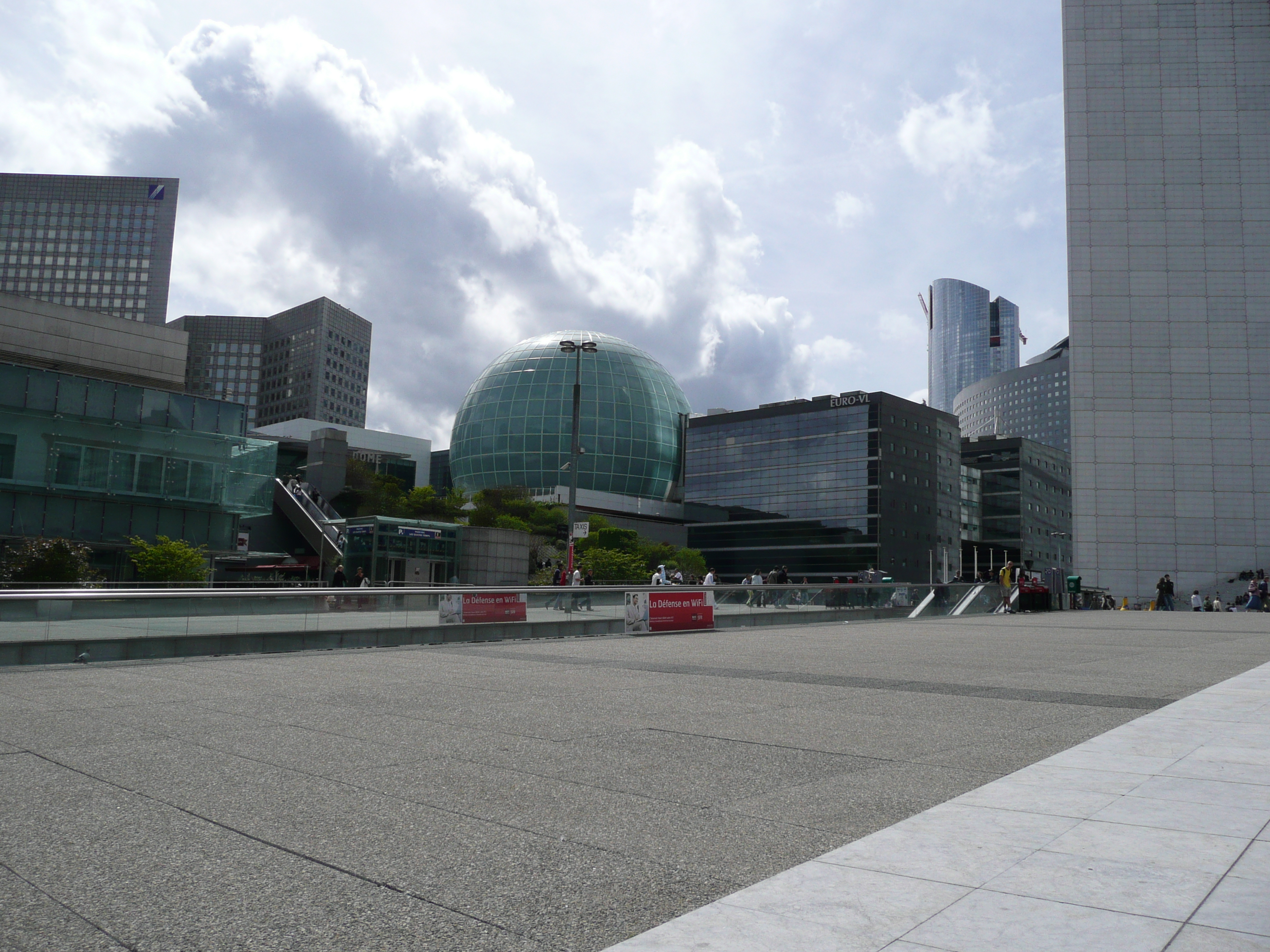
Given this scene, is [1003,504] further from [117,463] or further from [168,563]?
[168,563]

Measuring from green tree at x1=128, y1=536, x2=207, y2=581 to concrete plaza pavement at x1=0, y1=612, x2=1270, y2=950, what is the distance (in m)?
25.6

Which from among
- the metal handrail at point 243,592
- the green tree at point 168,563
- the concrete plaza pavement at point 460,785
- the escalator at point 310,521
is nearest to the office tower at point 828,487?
the escalator at point 310,521

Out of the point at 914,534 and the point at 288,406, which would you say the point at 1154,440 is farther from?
the point at 288,406

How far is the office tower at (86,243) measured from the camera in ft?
579

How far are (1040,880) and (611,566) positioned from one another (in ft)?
206

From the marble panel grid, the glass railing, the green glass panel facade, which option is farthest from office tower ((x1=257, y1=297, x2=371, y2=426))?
the marble panel grid

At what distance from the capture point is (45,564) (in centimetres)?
3419

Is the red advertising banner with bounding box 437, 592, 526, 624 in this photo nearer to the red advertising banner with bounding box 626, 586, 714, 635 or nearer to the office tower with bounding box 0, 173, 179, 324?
the red advertising banner with bounding box 626, 586, 714, 635

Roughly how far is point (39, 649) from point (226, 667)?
251 cm

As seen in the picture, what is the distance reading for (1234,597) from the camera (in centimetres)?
7131

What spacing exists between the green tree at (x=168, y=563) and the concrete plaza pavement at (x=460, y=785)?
25.6 m

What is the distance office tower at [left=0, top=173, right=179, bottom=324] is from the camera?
176500 millimetres

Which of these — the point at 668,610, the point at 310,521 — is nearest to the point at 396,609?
the point at 668,610

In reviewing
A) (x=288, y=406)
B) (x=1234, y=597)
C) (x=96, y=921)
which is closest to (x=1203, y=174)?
(x=1234, y=597)
